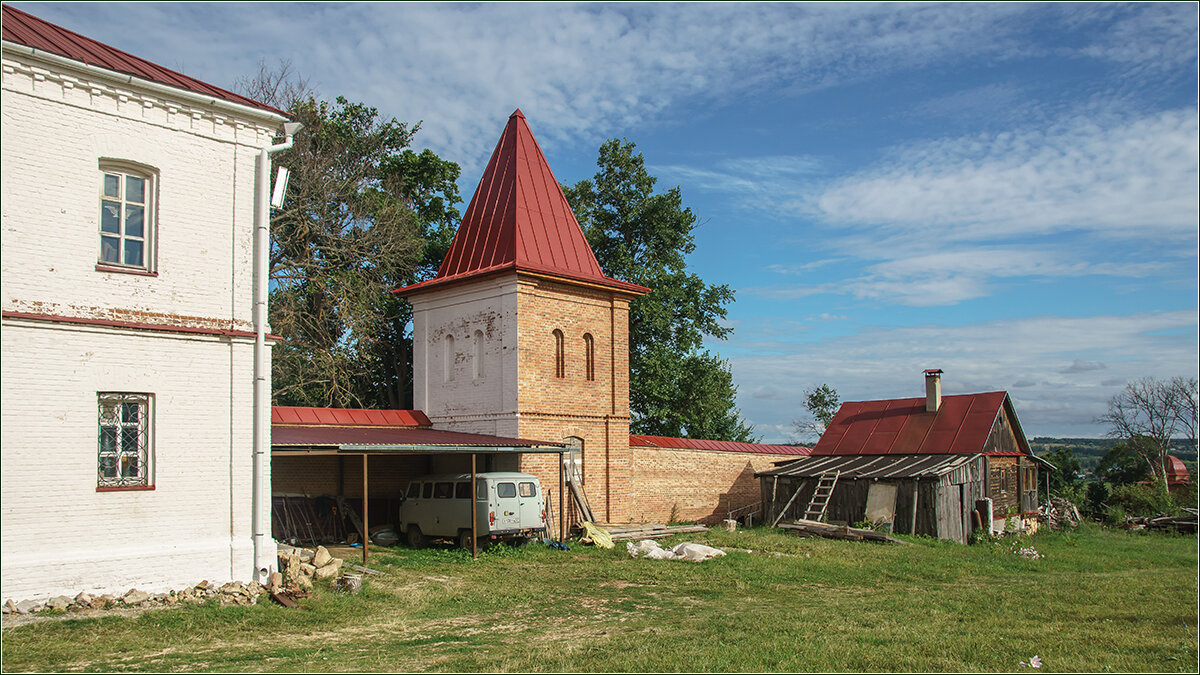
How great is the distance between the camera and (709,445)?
29.5 m

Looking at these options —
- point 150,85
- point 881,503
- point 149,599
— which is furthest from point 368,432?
point 881,503

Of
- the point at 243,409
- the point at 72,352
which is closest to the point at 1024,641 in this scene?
the point at 243,409

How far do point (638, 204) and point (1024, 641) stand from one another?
25721mm

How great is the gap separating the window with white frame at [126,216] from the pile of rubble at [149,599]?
170 inches

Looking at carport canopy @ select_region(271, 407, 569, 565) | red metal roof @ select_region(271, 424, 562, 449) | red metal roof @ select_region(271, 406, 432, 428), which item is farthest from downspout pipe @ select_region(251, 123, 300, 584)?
red metal roof @ select_region(271, 406, 432, 428)

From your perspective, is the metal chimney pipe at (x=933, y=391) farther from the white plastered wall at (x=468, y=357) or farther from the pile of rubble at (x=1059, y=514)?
the white plastered wall at (x=468, y=357)

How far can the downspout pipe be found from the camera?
43.8 ft

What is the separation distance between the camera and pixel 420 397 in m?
24.4

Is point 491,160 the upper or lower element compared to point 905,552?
upper

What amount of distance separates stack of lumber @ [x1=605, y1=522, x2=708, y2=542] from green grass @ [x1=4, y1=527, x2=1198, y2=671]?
2755 mm

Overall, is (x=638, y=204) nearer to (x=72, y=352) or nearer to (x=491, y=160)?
(x=491, y=160)

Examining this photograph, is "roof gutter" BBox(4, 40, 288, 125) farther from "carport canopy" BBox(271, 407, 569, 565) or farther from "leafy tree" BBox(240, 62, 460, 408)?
"leafy tree" BBox(240, 62, 460, 408)

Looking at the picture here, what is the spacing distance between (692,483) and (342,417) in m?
10.4

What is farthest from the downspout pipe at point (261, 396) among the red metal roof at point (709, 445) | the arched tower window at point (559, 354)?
the red metal roof at point (709, 445)
